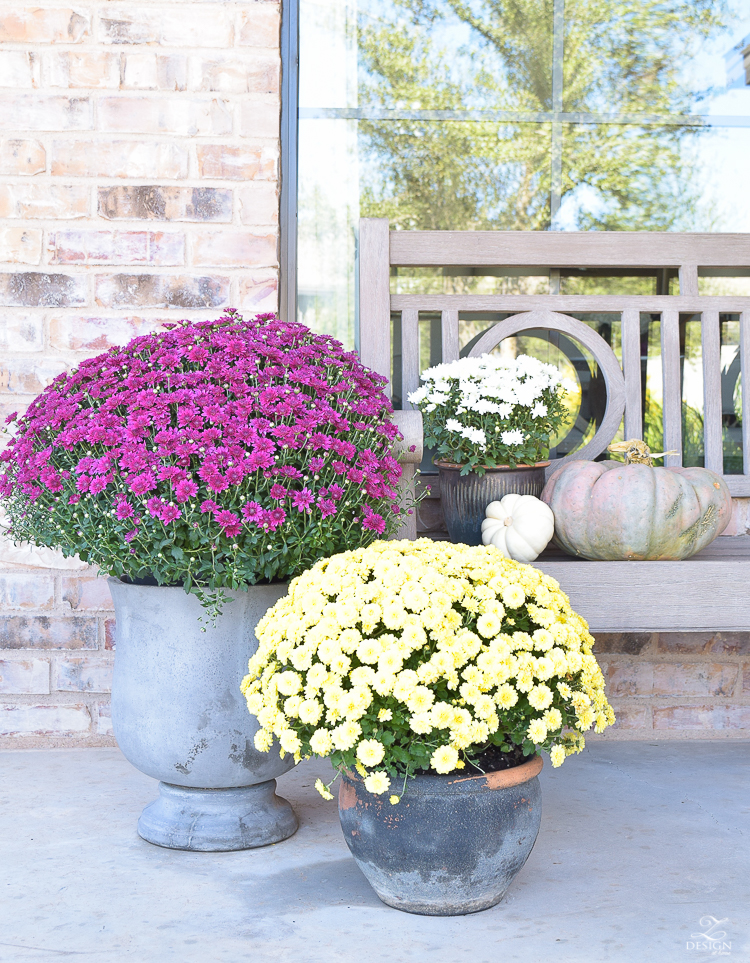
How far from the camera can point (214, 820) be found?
66.2 inches

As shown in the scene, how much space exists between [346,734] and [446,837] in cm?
23

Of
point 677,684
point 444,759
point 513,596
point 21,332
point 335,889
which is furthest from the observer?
point 677,684

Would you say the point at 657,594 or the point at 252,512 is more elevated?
the point at 252,512

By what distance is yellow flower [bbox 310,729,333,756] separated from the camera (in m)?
1.32

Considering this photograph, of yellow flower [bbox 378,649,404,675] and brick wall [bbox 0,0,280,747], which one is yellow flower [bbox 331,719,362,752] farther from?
brick wall [bbox 0,0,280,747]

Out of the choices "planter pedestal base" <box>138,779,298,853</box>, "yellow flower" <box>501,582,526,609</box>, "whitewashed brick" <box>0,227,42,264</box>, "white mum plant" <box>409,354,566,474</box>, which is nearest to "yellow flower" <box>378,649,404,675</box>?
"yellow flower" <box>501,582,526,609</box>

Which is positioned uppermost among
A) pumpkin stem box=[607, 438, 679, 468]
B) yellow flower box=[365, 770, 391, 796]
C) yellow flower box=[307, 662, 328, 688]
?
pumpkin stem box=[607, 438, 679, 468]

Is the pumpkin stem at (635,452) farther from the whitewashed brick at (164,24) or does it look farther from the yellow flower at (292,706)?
the whitewashed brick at (164,24)

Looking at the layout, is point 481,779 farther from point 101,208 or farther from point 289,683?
point 101,208

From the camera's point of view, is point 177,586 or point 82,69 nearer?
point 177,586

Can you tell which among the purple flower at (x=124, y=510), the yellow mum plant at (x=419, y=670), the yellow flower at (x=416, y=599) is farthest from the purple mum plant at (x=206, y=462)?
the yellow flower at (x=416, y=599)

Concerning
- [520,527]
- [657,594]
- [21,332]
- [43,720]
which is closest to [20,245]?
[21,332]

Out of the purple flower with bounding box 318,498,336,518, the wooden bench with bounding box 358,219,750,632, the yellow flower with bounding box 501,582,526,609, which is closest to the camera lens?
the yellow flower with bounding box 501,582,526,609

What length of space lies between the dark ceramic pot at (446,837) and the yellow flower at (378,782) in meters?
0.06
